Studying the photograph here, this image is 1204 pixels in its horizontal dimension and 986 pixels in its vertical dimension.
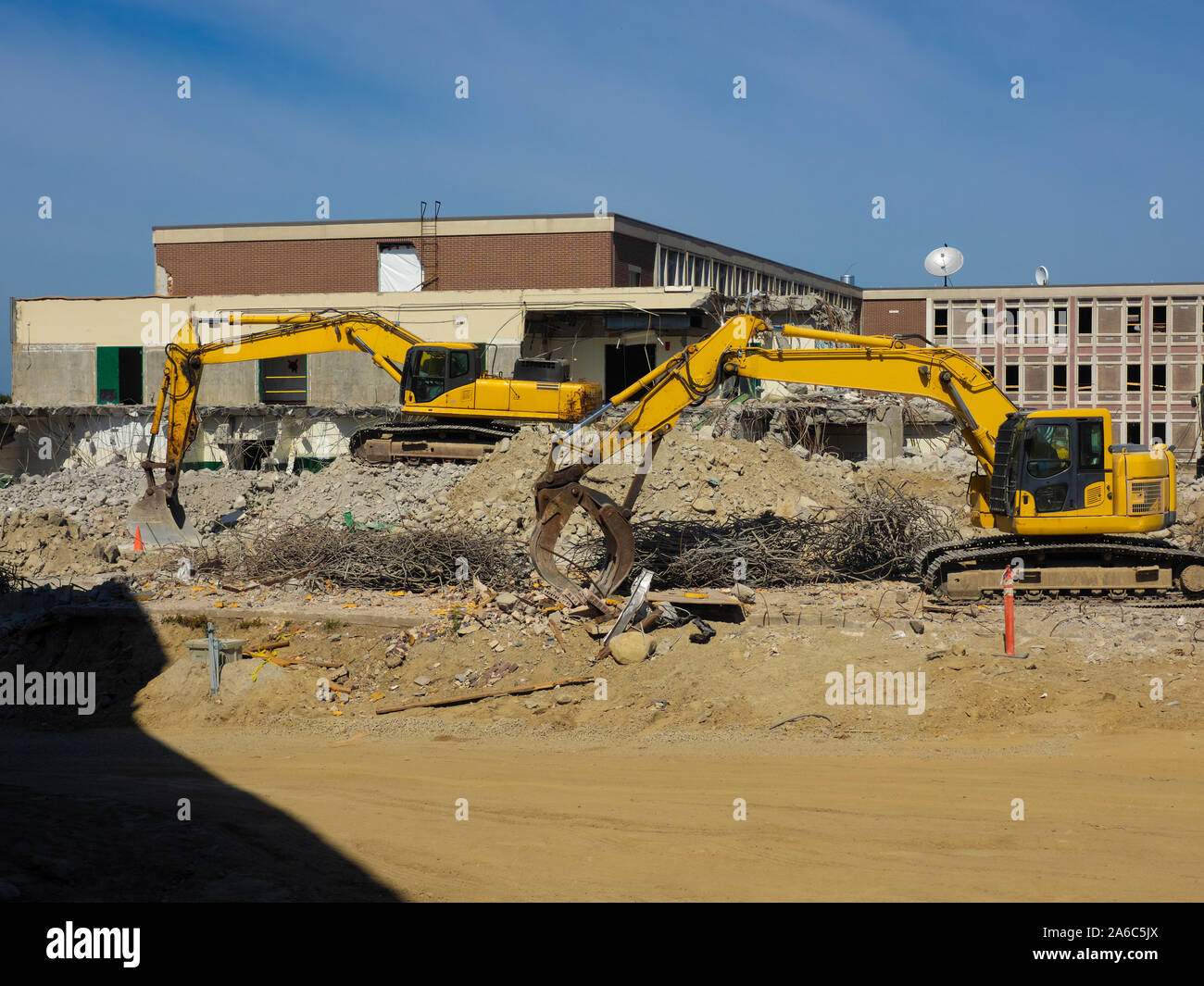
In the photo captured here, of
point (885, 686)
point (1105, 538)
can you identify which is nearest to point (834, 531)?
point (1105, 538)

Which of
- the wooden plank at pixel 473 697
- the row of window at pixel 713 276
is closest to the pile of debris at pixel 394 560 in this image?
the wooden plank at pixel 473 697

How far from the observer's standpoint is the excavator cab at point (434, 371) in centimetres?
2300

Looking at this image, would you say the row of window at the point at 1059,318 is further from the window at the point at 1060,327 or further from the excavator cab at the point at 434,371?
the excavator cab at the point at 434,371

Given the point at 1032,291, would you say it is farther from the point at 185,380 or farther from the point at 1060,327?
the point at 185,380

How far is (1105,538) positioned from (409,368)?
555 inches

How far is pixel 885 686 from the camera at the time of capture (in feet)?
33.9

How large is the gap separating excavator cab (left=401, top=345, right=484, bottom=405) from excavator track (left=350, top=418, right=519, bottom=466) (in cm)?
71

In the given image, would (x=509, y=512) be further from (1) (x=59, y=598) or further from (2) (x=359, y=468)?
(1) (x=59, y=598)

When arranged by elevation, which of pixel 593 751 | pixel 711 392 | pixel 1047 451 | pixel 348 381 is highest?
pixel 348 381

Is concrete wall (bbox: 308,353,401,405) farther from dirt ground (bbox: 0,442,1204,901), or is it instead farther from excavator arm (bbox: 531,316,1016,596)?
excavator arm (bbox: 531,316,1016,596)

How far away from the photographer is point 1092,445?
511 inches

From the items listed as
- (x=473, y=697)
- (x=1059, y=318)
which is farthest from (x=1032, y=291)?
(x=473, y=697)

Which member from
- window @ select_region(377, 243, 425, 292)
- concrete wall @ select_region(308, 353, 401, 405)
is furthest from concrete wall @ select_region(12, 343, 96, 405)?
window @ select_region(377, 243, 425, 292)

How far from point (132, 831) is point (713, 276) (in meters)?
36.9
